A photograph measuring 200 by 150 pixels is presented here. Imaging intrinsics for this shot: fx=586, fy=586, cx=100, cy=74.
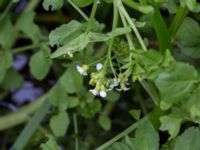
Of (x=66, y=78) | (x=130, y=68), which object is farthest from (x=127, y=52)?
(x=66, y=78)

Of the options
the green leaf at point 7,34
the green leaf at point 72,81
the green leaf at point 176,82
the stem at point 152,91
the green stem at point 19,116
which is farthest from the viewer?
the green stem at point 19,116

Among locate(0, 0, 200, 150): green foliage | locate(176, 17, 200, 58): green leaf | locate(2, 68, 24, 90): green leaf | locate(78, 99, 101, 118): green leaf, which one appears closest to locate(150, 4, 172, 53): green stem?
locate(0, 0, 200, 150): green foliage

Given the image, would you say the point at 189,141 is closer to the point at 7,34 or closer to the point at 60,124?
the point at 60,124

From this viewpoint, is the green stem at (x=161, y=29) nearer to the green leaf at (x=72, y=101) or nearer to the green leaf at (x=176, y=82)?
the green leaf at (x=176, y=82)

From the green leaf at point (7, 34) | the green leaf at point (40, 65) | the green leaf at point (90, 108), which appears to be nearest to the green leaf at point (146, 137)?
the green leaf at point (90, 108)

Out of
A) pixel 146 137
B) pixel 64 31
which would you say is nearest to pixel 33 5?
pixel 64 31

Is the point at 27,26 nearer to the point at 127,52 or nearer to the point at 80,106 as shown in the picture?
the point at 80,106
